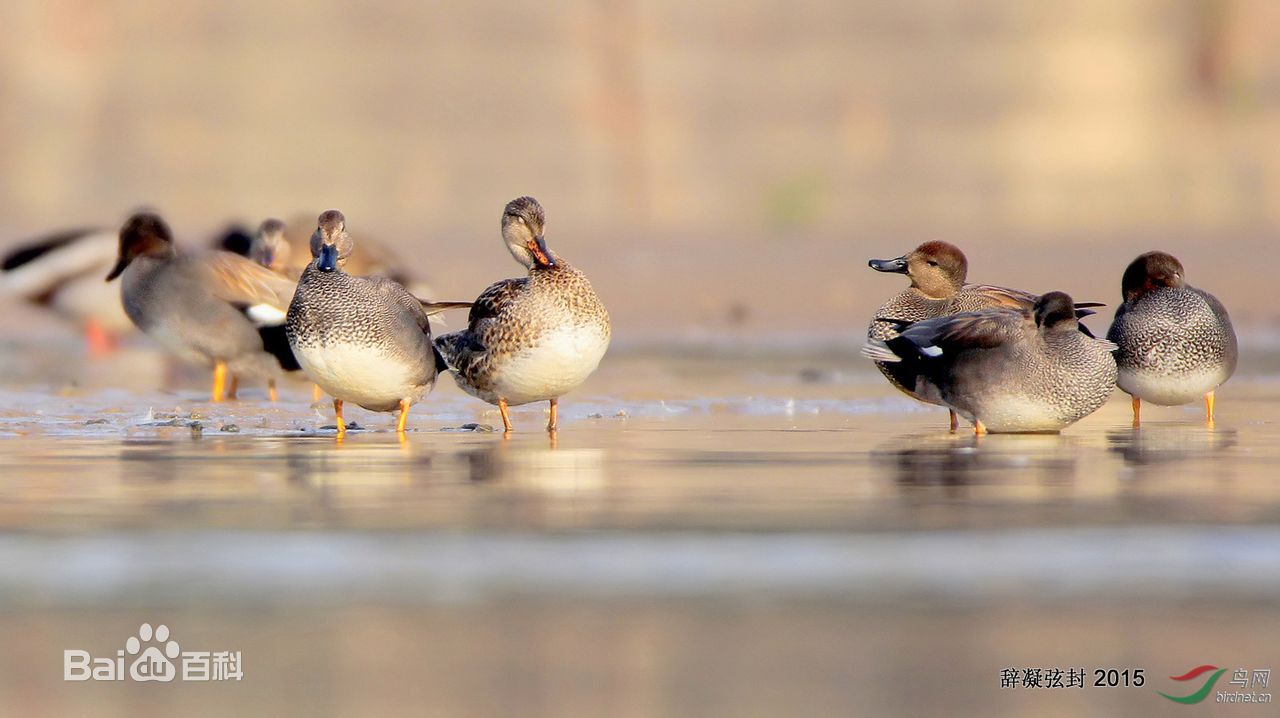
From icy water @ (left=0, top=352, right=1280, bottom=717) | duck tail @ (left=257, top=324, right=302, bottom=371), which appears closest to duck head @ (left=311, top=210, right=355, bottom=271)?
icy water @ (left=0, top=352, right=1280, bottom=717)

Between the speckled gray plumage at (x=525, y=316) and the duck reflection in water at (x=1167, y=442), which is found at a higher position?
the speckled gray plumage at (x=525, y=316)

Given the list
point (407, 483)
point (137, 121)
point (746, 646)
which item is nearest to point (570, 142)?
point (137, 121)

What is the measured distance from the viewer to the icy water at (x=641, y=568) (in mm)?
4121

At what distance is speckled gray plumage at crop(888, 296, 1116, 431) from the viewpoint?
7770 mm

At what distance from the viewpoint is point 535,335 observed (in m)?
7.86

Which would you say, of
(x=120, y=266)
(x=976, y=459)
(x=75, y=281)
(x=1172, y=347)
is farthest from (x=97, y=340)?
(x=976, y=459)

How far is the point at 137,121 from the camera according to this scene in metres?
22.1

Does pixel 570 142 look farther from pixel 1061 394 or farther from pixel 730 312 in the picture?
pixel 1061 394

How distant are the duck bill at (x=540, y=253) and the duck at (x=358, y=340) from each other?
A: 22.6 inches

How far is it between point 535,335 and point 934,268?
2.11m

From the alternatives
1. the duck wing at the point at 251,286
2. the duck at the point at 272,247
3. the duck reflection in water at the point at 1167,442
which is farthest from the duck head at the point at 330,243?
the duck reflection in water at the point at 1167,442

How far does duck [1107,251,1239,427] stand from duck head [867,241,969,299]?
2.51 ft

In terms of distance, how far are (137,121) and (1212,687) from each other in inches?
770

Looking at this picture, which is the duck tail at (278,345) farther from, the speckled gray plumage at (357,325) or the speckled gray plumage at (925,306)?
the speckled gray plumage at (925,306)
